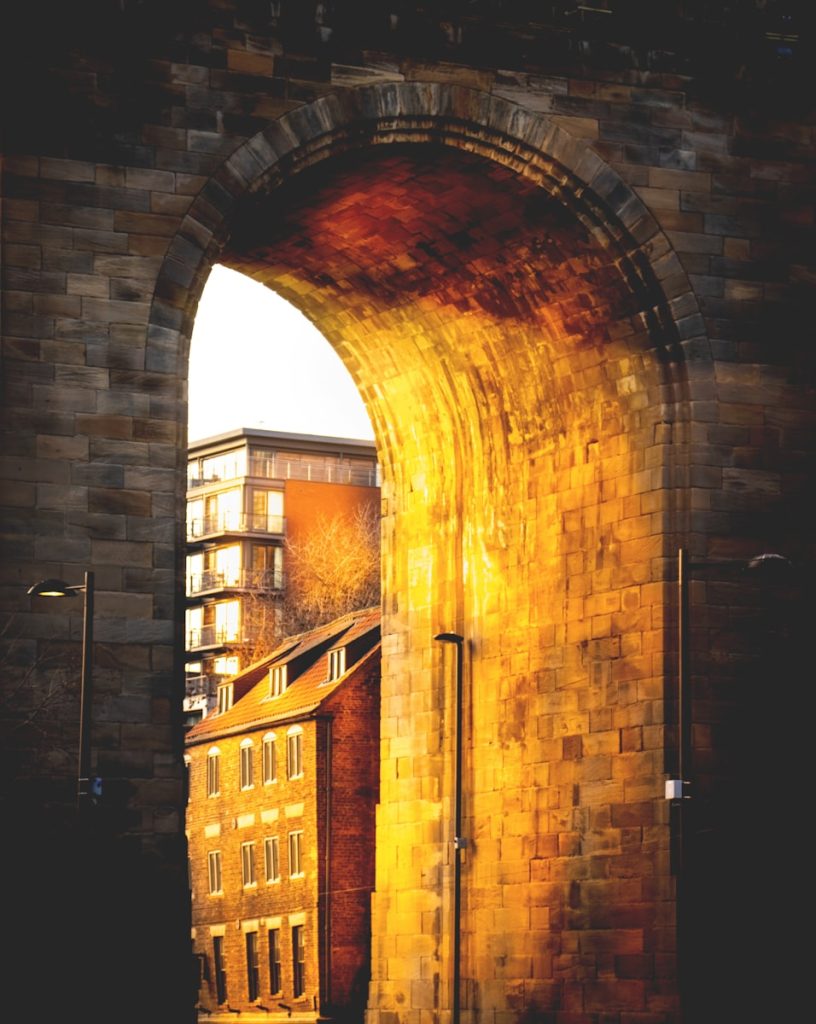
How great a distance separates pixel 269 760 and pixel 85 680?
131 feet

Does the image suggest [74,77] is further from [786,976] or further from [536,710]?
[786,976]

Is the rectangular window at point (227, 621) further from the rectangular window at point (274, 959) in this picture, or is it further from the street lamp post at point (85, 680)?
the street lamp post at point (85, 680)

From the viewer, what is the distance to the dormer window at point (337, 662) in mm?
75875

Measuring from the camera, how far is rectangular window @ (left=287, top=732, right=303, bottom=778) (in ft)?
248

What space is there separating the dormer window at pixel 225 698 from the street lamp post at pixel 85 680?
46934 mm

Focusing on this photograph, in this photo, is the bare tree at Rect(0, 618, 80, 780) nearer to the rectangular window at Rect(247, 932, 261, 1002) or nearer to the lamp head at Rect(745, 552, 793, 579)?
the lamp head at Rect(745, 552, 793, 579)

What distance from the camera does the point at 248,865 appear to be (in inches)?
3123

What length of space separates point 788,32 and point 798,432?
7.14 metres

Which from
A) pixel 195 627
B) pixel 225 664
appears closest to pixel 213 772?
pixel 225 664

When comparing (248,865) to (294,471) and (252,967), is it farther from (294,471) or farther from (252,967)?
(294,471)

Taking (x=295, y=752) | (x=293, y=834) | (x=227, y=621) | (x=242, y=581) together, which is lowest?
(x=293, y=834)

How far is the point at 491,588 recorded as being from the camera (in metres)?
49.6

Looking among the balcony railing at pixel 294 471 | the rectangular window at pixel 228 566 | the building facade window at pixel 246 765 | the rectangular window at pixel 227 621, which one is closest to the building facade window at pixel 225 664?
the rectangular window at pixel 227 621

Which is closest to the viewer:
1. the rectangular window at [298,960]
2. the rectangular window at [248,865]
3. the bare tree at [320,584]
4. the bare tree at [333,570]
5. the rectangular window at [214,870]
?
the rectangular window at [298,960]
